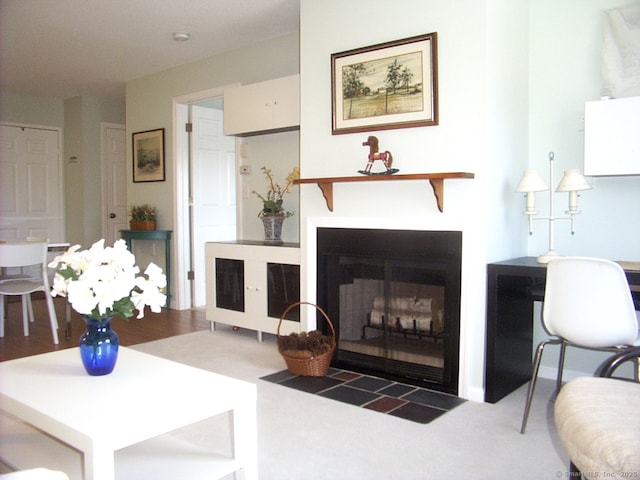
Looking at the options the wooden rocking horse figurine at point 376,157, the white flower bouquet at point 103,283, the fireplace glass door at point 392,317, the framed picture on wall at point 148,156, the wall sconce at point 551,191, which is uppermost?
the framed picture on wall at point 148,156

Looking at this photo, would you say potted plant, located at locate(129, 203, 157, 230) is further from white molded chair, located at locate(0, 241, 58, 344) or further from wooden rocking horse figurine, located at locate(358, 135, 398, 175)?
wooden rocking horse figurine, located at locate(358, 135, 398, 175)

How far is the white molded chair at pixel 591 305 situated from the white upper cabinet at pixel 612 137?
Result: 805 mm

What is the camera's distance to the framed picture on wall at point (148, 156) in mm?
5699

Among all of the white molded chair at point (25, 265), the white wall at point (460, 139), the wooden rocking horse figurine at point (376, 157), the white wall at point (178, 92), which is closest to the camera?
the white wall at point (460, 139)

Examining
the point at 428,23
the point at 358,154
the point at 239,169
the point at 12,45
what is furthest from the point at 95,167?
the point at 428,23

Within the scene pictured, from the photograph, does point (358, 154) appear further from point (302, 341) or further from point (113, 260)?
point (113, 260)

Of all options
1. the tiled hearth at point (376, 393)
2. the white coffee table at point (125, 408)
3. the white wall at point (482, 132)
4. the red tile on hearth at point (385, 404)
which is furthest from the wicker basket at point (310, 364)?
the white coffee table at point (125, 408)

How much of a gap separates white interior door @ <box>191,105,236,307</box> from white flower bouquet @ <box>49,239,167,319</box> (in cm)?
368

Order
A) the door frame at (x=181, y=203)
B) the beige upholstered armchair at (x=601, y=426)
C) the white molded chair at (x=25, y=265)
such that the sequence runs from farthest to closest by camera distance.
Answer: the door frame at (x=181, y=203)
the white molded chair at (x=25, y=265)
the beige upholstered armchair at (x=601, y=426)

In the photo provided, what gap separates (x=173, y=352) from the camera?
3.87 m

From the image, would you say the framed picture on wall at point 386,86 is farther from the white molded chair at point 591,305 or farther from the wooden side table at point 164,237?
the wooden side table at point 164,237

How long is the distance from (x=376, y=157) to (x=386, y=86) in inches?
16.9

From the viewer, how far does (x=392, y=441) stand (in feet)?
7.72

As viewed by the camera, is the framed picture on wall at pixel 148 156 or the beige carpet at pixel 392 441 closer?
the beige carpet at pixel 392 441
